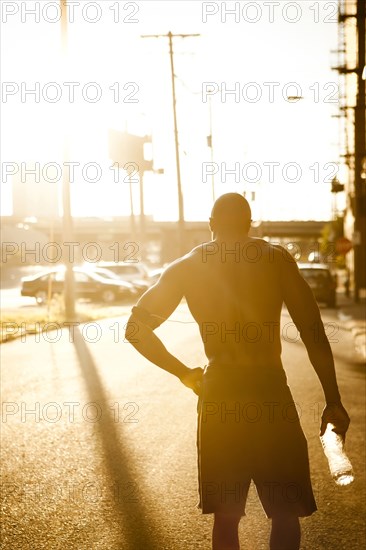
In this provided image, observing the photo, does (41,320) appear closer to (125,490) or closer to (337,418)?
(125,490)

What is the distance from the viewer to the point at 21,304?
123ft

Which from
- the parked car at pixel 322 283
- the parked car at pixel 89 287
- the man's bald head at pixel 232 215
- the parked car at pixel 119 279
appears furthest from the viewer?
the parked car at pixel 119 279

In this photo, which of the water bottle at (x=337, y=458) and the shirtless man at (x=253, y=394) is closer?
the water bottle at (x=337, y=458)

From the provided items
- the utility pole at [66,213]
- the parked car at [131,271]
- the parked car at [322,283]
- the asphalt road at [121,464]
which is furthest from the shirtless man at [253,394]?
the parked car at [131,271]

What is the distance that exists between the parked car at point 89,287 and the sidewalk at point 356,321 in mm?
10157

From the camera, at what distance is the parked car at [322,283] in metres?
33.5

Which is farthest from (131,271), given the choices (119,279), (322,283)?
(322,283)

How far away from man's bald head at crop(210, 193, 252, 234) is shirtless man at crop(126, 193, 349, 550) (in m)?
0.13

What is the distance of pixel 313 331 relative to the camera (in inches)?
140

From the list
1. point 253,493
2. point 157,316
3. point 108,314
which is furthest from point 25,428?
point 108,314

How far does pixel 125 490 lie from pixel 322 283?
28.1 m

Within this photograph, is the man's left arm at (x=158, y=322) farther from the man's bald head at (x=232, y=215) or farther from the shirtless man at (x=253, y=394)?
the man's bald head at (x=232, y=215)

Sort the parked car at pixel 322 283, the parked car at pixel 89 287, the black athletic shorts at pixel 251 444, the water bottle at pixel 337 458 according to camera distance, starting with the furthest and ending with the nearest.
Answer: the parked car at pixel 89 287 < the parked car at pixel 322 283 < the black athletic shorts at pixel 251 444 < the water bottle at pixel 337 458

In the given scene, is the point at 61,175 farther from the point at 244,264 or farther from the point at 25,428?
the point at 244,264
